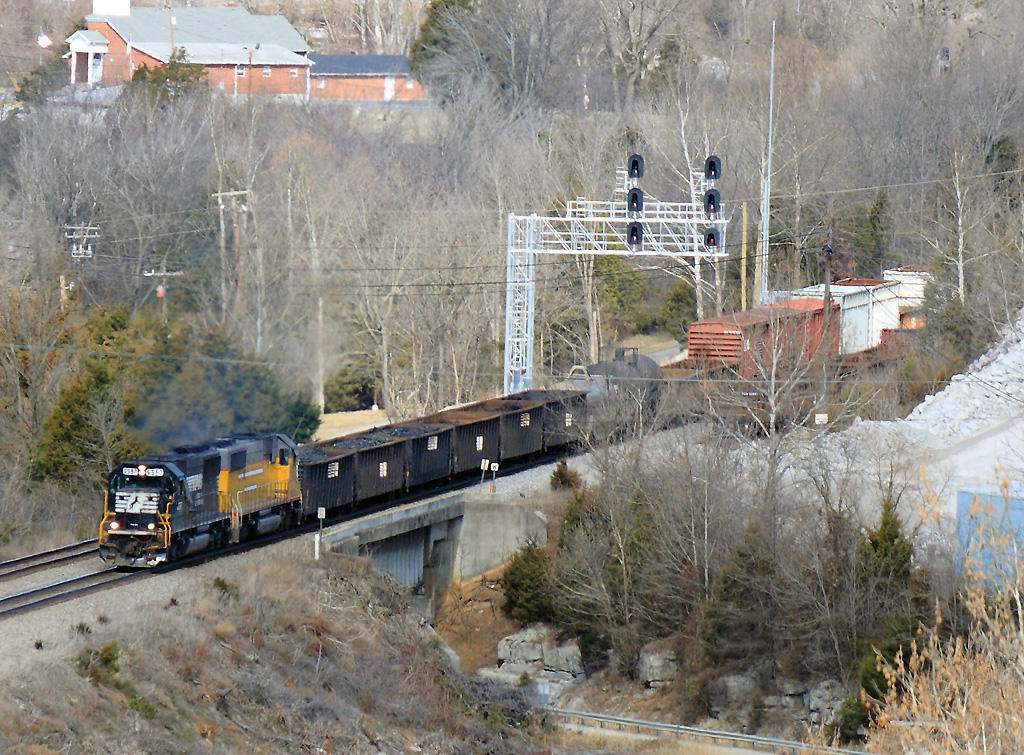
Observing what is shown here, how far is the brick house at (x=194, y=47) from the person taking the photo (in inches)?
3819

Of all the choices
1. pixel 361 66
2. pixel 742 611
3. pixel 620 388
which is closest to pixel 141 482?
pixel 742 611

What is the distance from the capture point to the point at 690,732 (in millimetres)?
29125

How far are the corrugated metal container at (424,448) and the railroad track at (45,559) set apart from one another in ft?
25.8

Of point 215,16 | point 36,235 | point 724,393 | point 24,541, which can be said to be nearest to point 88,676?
point 24,541

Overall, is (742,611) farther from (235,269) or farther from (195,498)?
(235,269)

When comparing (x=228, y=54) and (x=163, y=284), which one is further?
(x=228, y=54)

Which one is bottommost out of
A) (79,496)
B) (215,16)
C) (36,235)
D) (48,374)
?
(79,496)

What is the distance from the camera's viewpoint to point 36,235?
57.9 metres

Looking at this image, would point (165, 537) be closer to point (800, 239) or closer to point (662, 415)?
point (662, 415)

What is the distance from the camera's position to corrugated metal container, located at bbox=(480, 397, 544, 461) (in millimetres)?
37844

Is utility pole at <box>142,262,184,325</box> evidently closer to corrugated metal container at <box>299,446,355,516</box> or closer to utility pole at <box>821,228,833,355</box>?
corrugated metal container at <box>299,446,355,516</box>

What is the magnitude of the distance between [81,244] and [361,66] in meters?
48.1

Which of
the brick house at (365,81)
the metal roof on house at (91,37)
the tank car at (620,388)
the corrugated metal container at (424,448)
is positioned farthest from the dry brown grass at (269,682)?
the metal roof on house at (91,37)

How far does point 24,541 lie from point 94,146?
4114cm
